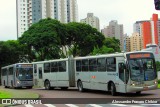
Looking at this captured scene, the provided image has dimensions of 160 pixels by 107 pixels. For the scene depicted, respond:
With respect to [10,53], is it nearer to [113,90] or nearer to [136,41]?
[136,41]

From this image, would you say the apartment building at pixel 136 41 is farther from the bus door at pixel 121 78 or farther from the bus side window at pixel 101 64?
the bus door at pixel 121 78

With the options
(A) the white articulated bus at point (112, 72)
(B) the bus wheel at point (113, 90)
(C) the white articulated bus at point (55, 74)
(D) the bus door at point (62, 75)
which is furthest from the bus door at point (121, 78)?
(D) the bus door at point (62, 75)

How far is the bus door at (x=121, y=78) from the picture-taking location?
20.8 m

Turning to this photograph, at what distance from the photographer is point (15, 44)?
6688 centimetres

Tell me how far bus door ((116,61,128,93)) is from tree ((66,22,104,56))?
39.9m

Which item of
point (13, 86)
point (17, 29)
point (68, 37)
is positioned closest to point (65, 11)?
point (17, 29)

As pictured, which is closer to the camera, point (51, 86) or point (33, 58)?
point (51, 86)

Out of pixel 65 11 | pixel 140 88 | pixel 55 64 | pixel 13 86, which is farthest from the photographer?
pixel 65 11

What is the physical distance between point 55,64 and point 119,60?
11232 mm

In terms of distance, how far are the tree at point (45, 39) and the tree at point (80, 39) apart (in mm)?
3396

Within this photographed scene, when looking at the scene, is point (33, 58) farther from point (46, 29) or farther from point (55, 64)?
point (55, 64)

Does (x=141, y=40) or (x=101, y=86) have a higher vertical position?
(x=141, y=40)

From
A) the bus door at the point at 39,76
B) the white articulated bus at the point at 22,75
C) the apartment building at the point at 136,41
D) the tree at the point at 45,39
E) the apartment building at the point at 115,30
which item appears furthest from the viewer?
the apartment building at the point at 115,30

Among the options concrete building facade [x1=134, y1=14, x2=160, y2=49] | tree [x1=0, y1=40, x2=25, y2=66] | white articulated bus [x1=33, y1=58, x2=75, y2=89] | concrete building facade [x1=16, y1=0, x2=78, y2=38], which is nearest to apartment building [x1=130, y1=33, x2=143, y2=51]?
concrete building facade [x1=134, y1=14, x2=160, y2=49]
